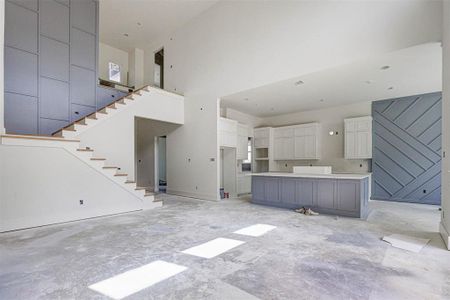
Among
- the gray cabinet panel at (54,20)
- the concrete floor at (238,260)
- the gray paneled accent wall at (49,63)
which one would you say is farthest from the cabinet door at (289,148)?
the gray cabinet panel at (54,20)

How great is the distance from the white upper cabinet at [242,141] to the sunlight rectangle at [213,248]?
522 cm

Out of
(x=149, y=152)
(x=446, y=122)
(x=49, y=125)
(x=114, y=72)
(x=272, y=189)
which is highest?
(x=114, y=72)

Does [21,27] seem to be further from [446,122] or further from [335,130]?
[335,130]

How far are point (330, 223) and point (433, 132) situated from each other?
4.85 meters

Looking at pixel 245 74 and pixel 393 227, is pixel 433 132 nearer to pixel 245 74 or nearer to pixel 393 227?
pixel 393 227

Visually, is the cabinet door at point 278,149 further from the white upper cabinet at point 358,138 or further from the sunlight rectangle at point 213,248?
the sunlight rectangle at point 213,248

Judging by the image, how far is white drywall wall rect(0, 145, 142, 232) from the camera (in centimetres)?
403

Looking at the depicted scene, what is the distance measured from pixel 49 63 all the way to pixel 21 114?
1586mm

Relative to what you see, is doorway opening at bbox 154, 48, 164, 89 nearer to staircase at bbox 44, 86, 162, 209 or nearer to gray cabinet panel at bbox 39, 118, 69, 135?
staircase at bbox 44, 86, 162, 209

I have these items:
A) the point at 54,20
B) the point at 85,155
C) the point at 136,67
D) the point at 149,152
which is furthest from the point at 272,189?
the point at 136,67

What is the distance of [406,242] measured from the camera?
3.42 m

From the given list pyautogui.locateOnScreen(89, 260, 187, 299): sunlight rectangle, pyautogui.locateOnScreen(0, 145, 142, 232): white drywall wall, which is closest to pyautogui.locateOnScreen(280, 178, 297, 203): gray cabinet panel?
pyautogui.locateOnScreen(89, 260, 187, 299): sunlight rectangle

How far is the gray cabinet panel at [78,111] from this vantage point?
21.9 feet

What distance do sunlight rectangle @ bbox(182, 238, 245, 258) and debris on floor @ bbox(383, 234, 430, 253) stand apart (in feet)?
7.42
